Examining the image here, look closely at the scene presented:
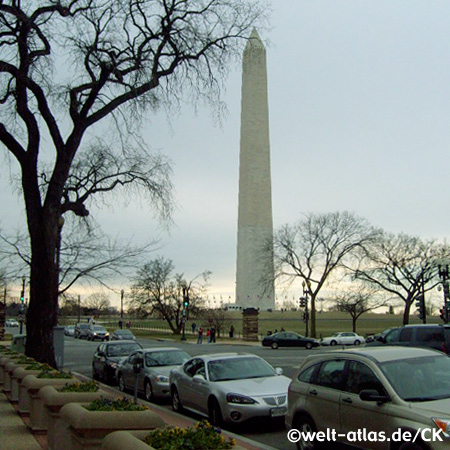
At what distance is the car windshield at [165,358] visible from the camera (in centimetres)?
1647

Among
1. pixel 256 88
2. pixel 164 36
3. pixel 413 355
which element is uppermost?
pixel 256 88

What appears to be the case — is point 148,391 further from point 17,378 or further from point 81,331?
point 81,331

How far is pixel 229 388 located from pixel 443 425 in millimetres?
5698

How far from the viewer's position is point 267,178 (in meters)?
69.4

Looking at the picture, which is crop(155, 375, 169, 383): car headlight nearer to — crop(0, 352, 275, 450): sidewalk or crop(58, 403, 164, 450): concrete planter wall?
crop(0, 352, 275, 450): sidewalk

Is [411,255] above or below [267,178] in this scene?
below

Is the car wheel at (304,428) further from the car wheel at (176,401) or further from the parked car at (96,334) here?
the parked car at (96,334)

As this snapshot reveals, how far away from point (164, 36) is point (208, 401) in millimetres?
9094

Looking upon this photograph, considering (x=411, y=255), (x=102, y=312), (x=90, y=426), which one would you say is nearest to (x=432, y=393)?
(x=90, y=426)

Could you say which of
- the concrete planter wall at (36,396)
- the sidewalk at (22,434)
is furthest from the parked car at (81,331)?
the concrete planter wall at (36,396)

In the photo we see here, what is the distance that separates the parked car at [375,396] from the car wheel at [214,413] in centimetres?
273

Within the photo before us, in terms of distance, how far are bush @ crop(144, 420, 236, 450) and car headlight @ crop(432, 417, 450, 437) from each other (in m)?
2.30

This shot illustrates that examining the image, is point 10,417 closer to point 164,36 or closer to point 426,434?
point 426,434

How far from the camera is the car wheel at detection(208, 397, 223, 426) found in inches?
445
